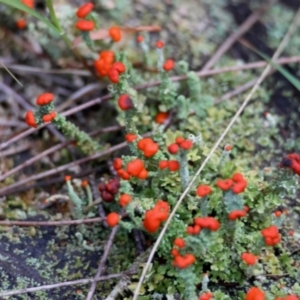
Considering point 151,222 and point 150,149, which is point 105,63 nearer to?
point 150,149

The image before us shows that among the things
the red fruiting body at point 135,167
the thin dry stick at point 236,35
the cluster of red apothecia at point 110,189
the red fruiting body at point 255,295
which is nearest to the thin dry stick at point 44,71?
the thin dry stick at point 236,35

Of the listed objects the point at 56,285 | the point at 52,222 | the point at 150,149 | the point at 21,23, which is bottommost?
the point at 56,285

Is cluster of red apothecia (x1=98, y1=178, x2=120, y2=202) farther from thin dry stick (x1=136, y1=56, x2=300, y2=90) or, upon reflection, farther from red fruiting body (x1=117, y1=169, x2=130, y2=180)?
thin dry stick (x1=136, y1=56, x2=300, y2=90)

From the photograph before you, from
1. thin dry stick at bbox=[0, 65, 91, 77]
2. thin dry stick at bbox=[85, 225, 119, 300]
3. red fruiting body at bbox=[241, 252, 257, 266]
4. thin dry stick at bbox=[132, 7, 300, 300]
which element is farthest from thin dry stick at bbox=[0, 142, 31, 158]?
red fruiting body at bbox=[241, 252, 257, 266]

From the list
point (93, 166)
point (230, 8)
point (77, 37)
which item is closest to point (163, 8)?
point (230, 8)

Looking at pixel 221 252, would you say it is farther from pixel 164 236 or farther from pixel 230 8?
pixel 230 8

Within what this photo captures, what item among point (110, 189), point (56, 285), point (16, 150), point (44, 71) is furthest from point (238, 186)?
point (44, 71)
